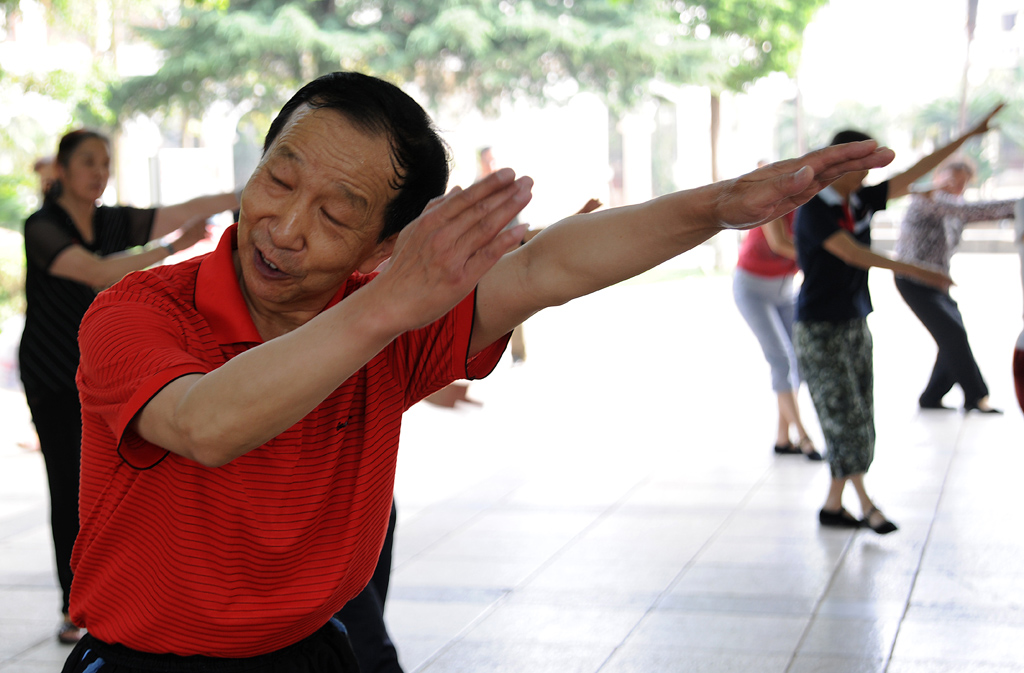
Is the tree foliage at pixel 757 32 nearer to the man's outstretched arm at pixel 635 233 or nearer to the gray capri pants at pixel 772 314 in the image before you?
the gray capri pants at pixel 772 314

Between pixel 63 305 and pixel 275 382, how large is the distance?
10.9 ft

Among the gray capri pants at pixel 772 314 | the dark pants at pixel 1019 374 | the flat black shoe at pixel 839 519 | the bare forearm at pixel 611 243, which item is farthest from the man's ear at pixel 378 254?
the gray capri pants at pixel 772 314

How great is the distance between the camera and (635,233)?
1.46 meters

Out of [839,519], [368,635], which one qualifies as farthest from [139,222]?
[839,519]

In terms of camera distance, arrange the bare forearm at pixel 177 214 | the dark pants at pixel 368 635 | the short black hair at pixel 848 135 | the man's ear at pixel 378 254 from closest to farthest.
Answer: the man's ear at pixel 378 254, the dark pants at pixel 368 635, the bare forearm at pixel 177 214, the short black hair at pixel 848 135

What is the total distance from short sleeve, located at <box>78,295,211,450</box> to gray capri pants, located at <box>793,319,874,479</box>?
13.6 feet

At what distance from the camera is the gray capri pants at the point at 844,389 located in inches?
202

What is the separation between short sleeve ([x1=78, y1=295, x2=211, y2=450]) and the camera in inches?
50.2

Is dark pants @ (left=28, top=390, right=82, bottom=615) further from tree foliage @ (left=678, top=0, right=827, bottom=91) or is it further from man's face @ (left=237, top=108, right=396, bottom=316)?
tree foliage @ (left=678, top=0, right=827, bottom=91)

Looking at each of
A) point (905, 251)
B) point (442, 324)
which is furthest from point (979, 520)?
point (442, 324)

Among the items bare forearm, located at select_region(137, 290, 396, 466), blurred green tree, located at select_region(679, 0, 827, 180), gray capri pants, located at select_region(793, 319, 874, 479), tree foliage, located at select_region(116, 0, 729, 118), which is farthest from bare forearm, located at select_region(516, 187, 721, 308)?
tree foliage, located at select_region(116, 0, 729, 118)

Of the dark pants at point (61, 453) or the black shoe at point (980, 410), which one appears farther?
the black shoe at point (980, 410)

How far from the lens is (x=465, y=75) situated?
27.5 m

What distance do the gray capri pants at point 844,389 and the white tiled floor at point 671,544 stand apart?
36cm
